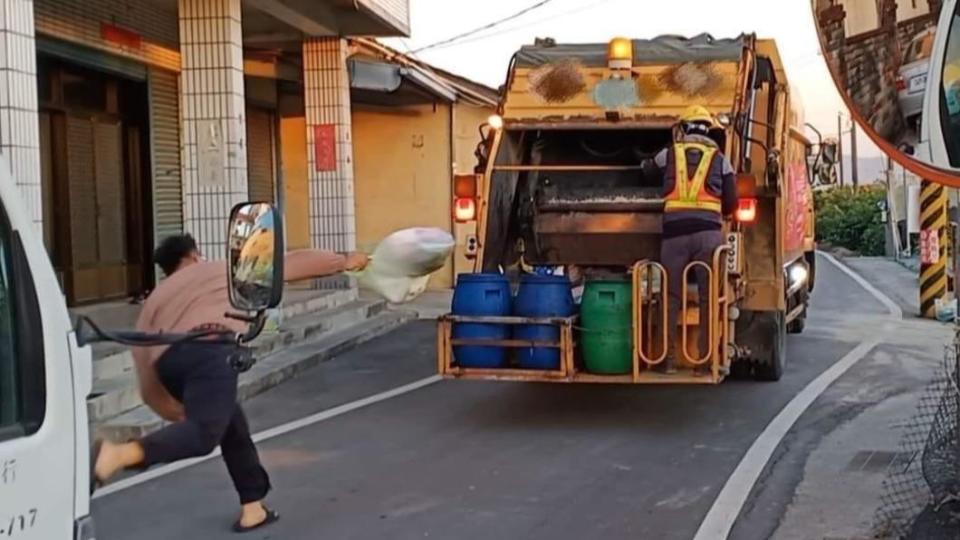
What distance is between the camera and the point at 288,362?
12.0 m

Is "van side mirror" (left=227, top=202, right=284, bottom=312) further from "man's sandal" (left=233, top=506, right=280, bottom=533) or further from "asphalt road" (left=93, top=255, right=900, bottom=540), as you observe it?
"man's sandal" (left=233, top=506, right=280, bottom=533)

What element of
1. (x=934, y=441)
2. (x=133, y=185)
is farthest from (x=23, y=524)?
(x=133, y=185)

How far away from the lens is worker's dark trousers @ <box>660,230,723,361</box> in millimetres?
8297

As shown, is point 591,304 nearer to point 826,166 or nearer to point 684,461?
point 684,461

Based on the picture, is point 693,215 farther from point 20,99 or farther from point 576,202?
point 20,99

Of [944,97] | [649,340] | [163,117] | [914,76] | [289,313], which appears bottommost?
[289,313]

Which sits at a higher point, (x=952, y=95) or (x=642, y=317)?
(x=952, y=95)

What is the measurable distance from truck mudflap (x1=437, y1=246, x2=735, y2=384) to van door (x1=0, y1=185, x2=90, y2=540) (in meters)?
5.67

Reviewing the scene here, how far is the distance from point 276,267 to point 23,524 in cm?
87

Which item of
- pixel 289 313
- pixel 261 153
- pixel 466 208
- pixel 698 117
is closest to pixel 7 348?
pixel 466 208

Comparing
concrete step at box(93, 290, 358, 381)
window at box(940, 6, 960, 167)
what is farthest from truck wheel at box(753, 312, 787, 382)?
window at box(940, 6, 960, 167)

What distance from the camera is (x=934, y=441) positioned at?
636 cm

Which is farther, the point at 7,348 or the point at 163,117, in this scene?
the point at 163,117

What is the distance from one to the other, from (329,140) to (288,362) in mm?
5478
